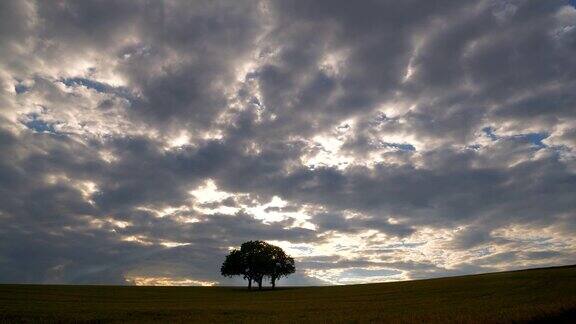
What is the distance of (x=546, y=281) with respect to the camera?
49.6 meters

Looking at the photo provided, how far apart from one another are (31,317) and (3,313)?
438 cm

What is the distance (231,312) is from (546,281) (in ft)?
124

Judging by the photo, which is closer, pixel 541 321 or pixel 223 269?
pixel 541 321

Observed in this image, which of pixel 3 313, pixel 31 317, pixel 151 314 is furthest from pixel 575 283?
pixel 3 313

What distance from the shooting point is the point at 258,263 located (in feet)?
314

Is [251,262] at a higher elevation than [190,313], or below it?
higher

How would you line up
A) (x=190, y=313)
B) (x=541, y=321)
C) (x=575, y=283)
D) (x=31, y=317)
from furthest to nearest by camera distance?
(x=575, y=283) < (x=190, y=313) < (x=31, y=317) < (x=541, y=321)

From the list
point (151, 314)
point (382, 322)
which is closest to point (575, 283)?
point (382, 322)

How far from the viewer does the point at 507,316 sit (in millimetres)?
24031

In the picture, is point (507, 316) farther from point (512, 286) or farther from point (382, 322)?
point (512, 286)

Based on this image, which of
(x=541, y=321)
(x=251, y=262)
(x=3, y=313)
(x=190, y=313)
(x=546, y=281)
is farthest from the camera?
(x=251, y=262)

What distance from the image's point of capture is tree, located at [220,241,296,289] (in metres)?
96.1

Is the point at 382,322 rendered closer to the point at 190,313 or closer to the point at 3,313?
the point at 190,313

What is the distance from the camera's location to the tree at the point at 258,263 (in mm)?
96062
